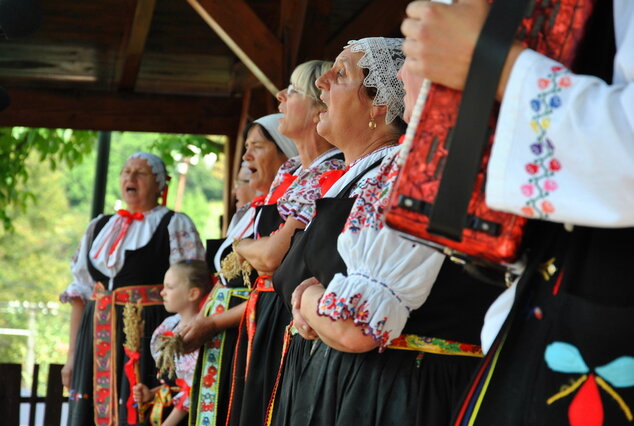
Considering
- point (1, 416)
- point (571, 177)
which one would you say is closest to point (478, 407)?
point (571, 177)

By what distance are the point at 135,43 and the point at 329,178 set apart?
13.2 feet

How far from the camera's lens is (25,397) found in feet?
22.1

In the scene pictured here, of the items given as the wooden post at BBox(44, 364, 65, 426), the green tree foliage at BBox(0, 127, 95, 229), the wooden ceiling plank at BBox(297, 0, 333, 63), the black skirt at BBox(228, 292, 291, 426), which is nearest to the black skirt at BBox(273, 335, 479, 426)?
the black skirt at BBox(228, 292, 291, 426)

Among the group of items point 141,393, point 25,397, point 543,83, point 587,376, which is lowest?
point 25,397

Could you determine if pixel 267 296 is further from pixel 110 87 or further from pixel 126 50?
pixel 110 87

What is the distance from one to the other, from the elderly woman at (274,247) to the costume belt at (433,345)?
96 centimetres

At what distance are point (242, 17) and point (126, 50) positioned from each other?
1.80m

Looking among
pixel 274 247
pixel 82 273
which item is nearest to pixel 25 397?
pixel 82 273

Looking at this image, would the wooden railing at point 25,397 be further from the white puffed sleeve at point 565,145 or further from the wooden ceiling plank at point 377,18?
the white puffed sleeve at point 565,145

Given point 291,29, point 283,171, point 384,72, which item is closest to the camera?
point 384,72

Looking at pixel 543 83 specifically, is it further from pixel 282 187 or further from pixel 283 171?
pixel 283 171

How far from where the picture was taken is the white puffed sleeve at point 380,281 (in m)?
1.87

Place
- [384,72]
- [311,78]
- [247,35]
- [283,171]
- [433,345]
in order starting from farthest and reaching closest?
[247,35], [283,171], [311,78], [384,72], [433,345]

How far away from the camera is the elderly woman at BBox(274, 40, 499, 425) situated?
1.88 meters
